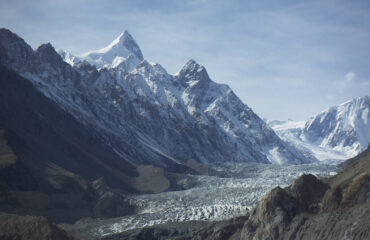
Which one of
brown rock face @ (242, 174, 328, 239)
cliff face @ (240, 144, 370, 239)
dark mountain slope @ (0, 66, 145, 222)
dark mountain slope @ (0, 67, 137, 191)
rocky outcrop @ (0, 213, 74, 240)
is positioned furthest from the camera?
dark mountain slope @ (0, 67, 137, 191)

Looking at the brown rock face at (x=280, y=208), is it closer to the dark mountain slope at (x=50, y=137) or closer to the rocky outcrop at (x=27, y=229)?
the rocky outcrop at (x=27, y=229)

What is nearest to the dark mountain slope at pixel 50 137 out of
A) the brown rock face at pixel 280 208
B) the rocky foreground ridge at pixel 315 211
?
the brown rock face at pixel 280 208

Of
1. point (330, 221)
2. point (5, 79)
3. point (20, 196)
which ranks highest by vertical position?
point (5, 79)

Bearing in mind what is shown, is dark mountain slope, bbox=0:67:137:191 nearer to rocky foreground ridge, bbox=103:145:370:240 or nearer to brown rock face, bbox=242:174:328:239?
brown rock face, bbox=242:174:328:239

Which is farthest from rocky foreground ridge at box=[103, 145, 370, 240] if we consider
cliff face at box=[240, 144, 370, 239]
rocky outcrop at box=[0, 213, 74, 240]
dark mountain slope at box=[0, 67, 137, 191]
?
dark mountain slope at box=[0, 67, 137, 191]

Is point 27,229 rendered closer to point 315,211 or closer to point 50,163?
point 315,211

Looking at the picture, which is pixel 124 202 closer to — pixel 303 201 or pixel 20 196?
pixel 20 196

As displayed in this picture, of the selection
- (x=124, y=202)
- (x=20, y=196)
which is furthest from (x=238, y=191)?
(x=20, y=196)

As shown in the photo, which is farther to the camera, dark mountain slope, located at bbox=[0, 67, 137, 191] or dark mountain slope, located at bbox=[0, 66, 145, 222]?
dark mountain slope, located at bbox=[0, 67, 137, 191]

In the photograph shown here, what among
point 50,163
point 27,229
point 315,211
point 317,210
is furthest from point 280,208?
point 50,163
